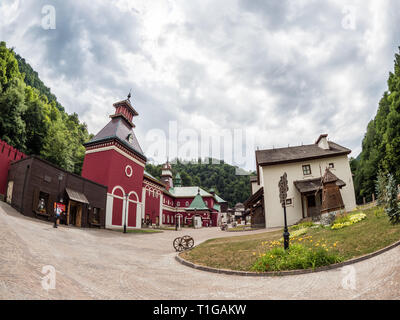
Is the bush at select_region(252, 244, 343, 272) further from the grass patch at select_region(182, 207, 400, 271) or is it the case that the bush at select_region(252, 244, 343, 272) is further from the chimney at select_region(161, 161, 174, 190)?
the chimney at select_region(161, 161, 174, 190)

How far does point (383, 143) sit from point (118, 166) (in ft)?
113

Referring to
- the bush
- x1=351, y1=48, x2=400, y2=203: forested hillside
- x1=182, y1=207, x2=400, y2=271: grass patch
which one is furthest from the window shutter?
x1=351, y1=48, x2=400, y2=203: forested hillside

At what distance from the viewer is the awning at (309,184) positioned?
2308cm

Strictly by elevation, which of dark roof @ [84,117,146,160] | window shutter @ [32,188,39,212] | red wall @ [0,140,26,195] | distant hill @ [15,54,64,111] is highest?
distant hill @ [15,54,64,111]

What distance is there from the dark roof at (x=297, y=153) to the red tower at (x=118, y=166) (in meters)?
16.8

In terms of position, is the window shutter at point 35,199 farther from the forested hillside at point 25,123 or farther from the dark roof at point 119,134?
the forested hillside at point 25,123

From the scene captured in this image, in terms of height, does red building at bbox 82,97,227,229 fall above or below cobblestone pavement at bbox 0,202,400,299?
above

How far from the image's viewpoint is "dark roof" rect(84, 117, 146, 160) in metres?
27.5

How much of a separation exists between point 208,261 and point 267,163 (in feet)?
60.7

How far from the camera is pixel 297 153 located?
2722cm

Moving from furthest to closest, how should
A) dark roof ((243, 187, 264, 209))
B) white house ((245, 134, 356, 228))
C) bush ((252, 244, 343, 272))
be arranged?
1. dark roof ((243, 187, 264, 209))
2. white house ((245, 134, 356, 228))
3. bush ((252, 244, 343, 272))

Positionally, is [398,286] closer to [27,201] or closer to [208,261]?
[208,261]

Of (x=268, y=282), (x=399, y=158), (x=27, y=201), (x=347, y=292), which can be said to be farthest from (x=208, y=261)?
(x=399, y=158)

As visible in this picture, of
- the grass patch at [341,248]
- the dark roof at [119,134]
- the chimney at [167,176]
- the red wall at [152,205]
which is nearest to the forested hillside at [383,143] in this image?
the grass patch at [341,248]
